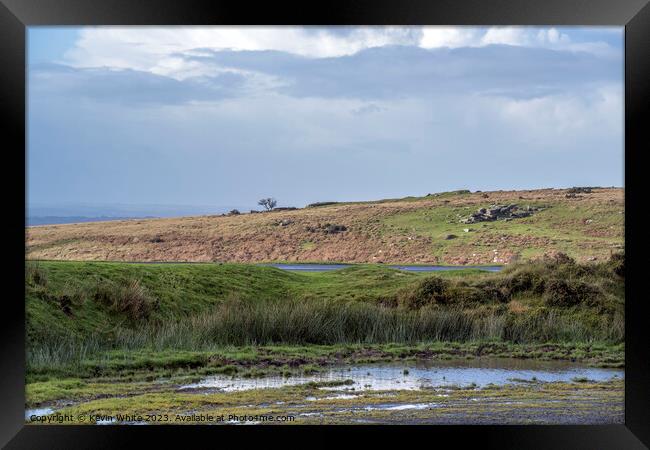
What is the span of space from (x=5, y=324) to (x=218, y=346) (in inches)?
184

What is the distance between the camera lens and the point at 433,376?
7.62 meters

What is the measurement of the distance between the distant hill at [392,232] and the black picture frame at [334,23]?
13.5m

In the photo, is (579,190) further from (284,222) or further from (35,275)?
(35,275)

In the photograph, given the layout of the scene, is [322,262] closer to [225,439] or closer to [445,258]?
[445,258]

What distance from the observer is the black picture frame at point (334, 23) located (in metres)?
4.20

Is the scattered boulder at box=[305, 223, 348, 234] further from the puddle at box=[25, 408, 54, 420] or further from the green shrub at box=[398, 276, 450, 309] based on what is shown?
the puddle at box=[25, 408, 54, 420]

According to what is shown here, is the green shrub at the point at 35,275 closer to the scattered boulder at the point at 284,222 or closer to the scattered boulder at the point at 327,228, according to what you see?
the scattered boulder at the point at 284,222

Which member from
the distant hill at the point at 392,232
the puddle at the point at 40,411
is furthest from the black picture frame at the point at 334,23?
the distant hill at the point at 392,232

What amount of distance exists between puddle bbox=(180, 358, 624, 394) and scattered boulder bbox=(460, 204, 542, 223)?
12.0 m

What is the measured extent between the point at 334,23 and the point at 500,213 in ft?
56.7

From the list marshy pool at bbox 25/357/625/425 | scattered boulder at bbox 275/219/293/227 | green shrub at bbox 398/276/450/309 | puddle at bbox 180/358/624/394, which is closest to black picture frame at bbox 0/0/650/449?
marshy pool at bbox 25/357/625/425

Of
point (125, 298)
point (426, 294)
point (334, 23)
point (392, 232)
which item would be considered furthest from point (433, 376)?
point (392, 232)

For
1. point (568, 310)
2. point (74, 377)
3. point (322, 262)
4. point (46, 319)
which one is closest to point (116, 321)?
point (46, 319)

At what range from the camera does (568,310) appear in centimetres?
1057
